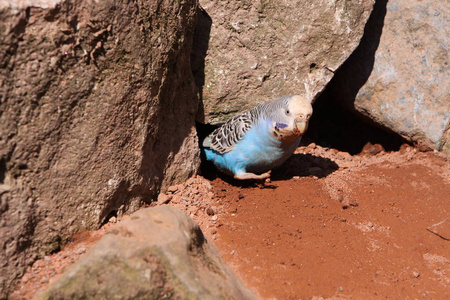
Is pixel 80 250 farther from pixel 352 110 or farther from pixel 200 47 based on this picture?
pixel 352 110

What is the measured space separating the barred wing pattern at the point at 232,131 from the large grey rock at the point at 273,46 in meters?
0.23

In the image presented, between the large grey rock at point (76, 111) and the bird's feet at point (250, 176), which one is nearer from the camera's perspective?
the large grey rock at point (76, 111)

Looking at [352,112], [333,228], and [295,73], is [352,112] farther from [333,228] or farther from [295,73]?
[333,228]

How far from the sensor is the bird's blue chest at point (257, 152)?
5496 mm

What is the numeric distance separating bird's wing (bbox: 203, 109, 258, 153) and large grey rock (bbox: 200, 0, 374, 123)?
0.72ft

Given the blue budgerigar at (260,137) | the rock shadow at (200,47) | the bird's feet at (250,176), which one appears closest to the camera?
the blue budgerigar at (260,137)

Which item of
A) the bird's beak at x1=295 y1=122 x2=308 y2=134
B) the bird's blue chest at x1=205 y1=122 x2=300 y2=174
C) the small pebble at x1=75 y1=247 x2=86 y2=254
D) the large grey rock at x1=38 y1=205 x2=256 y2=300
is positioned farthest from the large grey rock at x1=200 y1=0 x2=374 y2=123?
the large grey rock at x1=38 y1=205 x2=256 y2=300

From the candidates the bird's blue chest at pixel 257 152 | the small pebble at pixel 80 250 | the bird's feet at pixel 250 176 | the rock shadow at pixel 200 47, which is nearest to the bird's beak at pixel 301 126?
the bird's blue chest at pixel 257 152

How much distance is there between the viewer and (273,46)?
5.88m

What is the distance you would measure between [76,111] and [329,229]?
8.88 ft

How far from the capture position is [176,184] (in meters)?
5.43

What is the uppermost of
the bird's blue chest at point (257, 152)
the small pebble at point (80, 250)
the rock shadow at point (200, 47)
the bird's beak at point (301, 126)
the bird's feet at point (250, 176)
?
the rock shadow at point (200, 47)

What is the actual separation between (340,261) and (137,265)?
2053mm

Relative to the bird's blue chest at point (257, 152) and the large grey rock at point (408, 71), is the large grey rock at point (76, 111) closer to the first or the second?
the bird's blue chest at point (257, 152)
